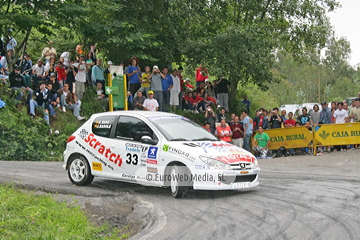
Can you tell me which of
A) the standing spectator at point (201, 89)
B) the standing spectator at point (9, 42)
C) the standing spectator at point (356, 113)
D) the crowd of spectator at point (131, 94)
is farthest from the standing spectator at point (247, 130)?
the standing spectator at point (9, 42)

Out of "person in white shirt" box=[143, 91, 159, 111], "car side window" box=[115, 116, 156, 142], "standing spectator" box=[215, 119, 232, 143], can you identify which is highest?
"person in white shirt" box=[143, 91, 159, 111]

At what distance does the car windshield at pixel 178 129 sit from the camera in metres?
11.1

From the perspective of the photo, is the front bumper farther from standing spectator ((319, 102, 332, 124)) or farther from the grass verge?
standing spectator ((319, 102, 332, 124))

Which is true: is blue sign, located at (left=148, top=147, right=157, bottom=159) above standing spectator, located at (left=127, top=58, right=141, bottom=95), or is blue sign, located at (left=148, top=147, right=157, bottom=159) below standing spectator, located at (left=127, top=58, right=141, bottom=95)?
below

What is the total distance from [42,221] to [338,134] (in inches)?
560

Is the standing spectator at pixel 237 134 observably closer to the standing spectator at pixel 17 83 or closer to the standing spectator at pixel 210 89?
the standing spectator at pixel 210 89

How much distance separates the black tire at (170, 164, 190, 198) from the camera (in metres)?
10.5

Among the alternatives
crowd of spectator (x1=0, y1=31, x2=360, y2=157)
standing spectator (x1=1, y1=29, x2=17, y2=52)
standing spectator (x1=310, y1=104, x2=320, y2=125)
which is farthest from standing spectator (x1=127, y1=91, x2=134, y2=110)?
standing spectator (x1=310, y1=104, x2=320, y2=125)

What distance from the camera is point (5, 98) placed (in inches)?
760

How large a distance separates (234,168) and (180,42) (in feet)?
49.9

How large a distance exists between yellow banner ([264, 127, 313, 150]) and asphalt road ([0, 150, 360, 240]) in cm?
519

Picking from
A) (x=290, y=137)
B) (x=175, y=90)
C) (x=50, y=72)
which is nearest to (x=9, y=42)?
(x=50, y=72)

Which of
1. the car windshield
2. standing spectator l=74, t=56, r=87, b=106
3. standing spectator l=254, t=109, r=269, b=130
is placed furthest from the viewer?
standing spectator l=254, t=109, r=269, b=130

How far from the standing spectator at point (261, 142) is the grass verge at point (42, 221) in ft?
40.4
